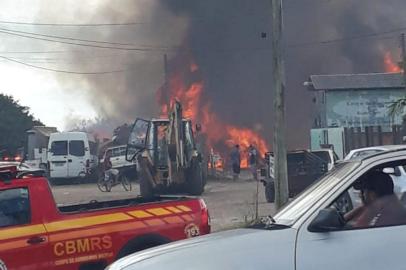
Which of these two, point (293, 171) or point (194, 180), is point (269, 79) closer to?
point (194, 180)

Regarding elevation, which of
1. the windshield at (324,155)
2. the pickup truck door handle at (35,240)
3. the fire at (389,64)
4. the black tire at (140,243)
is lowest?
the black tire at (140,243)

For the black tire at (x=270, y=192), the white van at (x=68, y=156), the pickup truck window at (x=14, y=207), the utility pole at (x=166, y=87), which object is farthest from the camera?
the utility pole at (x=166, y=87)

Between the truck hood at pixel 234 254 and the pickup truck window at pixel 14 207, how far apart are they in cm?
353

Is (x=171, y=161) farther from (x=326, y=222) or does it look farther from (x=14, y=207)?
(x=326, y=222)

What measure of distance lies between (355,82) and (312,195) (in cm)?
3344

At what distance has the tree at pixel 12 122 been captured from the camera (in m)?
52.8

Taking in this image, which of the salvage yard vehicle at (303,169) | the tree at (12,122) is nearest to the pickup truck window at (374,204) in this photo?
the salvage yard vehicle at (303,169)

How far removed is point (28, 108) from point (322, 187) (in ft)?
192

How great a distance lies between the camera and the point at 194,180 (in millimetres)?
20938

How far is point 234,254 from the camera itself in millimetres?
3887

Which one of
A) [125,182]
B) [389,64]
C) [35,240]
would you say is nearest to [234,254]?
[35,240]

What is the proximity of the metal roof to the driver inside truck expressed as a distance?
3206 centimetres

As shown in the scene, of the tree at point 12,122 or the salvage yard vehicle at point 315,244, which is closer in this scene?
the salvage yard vehicle at point 315,244

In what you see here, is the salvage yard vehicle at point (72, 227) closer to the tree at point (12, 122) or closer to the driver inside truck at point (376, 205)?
the driver inside truck at point (376, 205)
